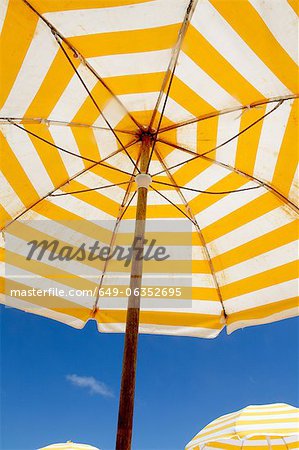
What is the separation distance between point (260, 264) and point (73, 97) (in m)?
2.12

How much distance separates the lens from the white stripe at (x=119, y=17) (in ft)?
7.84

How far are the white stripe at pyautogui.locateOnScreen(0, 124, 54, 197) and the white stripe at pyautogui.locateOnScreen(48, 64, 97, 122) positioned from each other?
1.04 feet

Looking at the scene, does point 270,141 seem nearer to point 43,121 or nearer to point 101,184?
point 101,184

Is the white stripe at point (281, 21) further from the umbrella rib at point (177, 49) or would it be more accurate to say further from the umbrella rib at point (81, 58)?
the umbrella rib at point (81, 58)

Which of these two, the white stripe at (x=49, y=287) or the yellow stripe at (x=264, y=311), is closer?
the yellow stripe at (x=264, y=311)

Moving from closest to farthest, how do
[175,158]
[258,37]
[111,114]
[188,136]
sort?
[258,37] < [111,114] < [188,136] < [175,158]

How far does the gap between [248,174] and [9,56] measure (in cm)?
205

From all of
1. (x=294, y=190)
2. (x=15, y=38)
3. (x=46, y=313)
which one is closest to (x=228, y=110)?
(x=294, y=190)

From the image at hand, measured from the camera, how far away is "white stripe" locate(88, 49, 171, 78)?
2.73 m

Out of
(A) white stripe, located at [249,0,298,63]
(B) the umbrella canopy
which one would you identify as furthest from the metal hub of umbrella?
(B) the umbrella canopy

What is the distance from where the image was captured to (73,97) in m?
3.11

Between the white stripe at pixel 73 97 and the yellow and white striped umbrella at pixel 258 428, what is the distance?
4.11 metres

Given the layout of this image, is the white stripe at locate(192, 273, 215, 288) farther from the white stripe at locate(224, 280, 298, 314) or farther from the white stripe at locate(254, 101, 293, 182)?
the white stripe at locate(254, 101, 293, 182)

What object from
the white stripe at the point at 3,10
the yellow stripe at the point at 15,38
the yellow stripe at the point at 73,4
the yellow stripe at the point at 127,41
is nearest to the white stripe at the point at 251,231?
the yellow stripe at the point at 127,41
